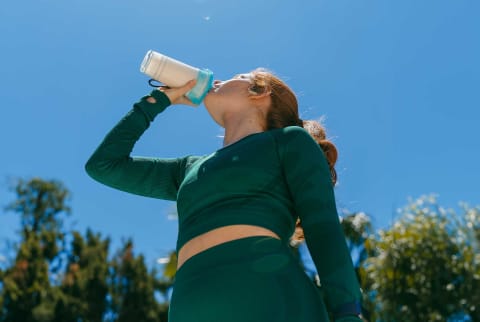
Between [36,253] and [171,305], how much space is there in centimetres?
2298

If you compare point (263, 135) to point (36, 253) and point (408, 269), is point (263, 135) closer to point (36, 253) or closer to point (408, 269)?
point (408, 269)

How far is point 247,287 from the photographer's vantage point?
1370 millimetres

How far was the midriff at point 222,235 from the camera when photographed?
4.95 feet

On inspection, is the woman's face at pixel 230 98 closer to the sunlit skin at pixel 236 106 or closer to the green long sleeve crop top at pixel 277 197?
the sunlit skin at pixel 236 106

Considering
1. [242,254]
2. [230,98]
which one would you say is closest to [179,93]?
[230,98]

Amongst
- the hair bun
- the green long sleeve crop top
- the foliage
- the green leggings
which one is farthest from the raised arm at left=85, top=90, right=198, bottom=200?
the foliage

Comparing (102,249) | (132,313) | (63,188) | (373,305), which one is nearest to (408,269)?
(373,305)

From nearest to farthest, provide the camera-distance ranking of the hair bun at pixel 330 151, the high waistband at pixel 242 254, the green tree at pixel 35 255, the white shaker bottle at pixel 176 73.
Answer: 1. the high waistband at pixel 242 254
2. the hair bun at pixel 330 151
3. the white shaker bottle at pixel 176 73
4. the green tree at pixel 35 255

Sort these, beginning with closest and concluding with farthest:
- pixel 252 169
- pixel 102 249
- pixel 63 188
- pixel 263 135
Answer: pixel 252 169, pixel 263 135, pixel 102 249, pixel 63 188

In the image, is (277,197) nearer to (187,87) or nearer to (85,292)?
(187,87)

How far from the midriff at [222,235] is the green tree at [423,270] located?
36.5 feet

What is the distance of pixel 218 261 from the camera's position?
1.46 metres

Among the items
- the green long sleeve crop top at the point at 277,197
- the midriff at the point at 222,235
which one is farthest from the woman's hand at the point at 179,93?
→ the midriff at the point at 222,235

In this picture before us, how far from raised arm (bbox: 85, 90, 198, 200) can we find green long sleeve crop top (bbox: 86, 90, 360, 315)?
11.6 inches
